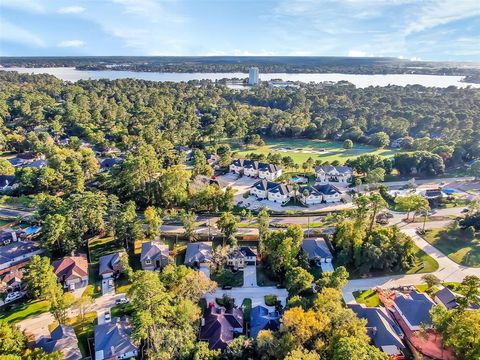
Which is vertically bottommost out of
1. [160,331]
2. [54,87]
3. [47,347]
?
[47,347]

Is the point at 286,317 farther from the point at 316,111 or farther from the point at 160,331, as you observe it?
the point at 316,111

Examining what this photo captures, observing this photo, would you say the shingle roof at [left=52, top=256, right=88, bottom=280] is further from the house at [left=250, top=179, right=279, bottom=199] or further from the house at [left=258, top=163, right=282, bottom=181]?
the house at [left=258, top=163, right=282, bottom=181]

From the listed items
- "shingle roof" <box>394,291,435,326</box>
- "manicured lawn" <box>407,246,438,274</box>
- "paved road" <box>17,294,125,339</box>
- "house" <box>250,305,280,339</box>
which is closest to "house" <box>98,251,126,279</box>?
"paved road" <box>17,294,125,339</box>

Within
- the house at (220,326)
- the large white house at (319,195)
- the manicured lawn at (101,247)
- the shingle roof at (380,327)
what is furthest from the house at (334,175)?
the house at (220,326)

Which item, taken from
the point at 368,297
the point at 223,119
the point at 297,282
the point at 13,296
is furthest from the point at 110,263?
the point at 223,119

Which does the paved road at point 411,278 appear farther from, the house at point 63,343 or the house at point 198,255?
the house at point 63,343

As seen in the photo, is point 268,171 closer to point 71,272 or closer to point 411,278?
point 411,278

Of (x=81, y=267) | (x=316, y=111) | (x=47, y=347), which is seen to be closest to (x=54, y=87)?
(x=316, y=111)
